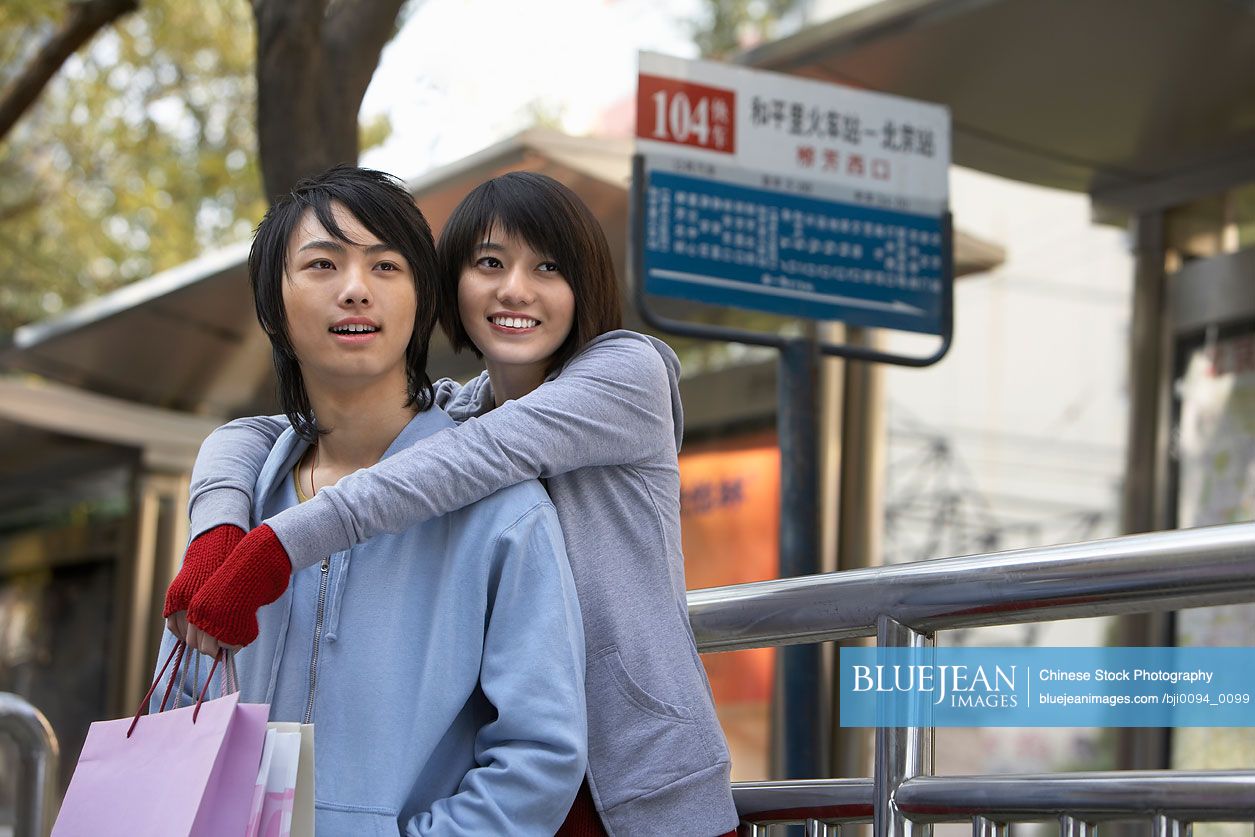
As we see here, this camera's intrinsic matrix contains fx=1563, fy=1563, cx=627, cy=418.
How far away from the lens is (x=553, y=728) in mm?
1762

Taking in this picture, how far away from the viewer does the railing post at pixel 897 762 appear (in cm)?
206

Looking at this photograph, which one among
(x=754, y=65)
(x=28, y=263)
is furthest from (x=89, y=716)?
(x=754, y=65)

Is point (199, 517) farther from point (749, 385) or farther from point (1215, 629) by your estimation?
point (749, 385)

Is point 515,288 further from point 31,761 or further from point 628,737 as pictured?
point 31,761

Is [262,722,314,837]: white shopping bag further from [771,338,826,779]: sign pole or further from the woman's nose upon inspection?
[771,338,826,779]: sign pole

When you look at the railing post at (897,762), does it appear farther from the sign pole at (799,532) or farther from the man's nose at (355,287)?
the sign pole at (799,532)

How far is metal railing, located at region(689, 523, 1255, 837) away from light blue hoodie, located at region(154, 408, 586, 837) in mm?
479

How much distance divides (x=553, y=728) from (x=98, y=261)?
1314cm

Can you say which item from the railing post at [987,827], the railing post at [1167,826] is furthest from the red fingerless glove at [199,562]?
the railing post at [1167,826]

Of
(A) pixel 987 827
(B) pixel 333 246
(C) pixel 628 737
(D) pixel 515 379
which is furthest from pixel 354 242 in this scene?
(A) pixel 987 827

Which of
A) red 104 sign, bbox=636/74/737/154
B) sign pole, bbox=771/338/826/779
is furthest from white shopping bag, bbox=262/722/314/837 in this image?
red 104 sign, bbox=636/74/737/154

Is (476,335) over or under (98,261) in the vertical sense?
under

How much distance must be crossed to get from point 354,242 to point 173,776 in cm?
67

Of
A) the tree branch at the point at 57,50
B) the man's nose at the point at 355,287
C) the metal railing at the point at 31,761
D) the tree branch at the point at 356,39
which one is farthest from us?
the tree branch at the point at 57,50
